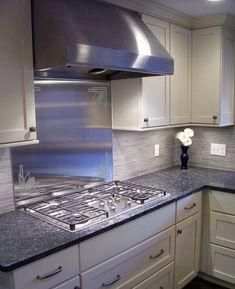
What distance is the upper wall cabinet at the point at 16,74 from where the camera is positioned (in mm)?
1617

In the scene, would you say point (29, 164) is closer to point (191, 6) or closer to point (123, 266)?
point (123, 266)

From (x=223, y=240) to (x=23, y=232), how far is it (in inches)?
67.4

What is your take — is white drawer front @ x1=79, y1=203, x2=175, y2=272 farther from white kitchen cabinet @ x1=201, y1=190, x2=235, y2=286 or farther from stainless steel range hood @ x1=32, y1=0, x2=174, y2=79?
stainless steel range hood @ x1=32, y1=0, x2=174, y2=79

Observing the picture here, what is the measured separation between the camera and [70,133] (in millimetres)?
2346

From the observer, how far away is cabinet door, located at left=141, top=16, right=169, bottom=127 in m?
2.47

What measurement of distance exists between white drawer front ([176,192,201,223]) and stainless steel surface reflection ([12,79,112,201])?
0.65 m

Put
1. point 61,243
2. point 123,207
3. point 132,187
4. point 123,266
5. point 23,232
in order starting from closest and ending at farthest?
point 61,243 → point 23,232 → point 123,266 → point 123,207 → point 132,187

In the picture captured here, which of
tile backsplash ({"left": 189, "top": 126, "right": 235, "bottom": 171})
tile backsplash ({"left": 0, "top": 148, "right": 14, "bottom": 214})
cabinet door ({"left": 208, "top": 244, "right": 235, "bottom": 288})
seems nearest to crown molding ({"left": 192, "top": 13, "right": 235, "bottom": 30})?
tile backsplash ({"left": 189, "top": 126, "right": 235, "bottom": 171})

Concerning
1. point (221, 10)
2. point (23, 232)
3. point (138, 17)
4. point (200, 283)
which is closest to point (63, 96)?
point (138, 17)

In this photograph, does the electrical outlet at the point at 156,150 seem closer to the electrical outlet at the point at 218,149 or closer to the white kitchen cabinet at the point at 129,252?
the electrical outlet at the point at 218,149

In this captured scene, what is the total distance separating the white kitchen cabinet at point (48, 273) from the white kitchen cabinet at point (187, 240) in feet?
3.40

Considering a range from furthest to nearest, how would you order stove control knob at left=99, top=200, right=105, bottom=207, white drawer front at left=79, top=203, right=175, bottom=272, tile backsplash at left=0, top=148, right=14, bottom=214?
1. stove control knob at left=99, top=200, right=105, bottom=207
2. tile backsplash at left=0, top=148, right=14, bottom=214
3. white drawer front at left=79, top=203, right=175, bottom=272

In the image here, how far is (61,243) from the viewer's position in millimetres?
1572

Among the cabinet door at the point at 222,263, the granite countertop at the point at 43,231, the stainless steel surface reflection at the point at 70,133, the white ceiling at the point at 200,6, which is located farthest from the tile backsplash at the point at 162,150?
the white ceiling at the point at 200,6
